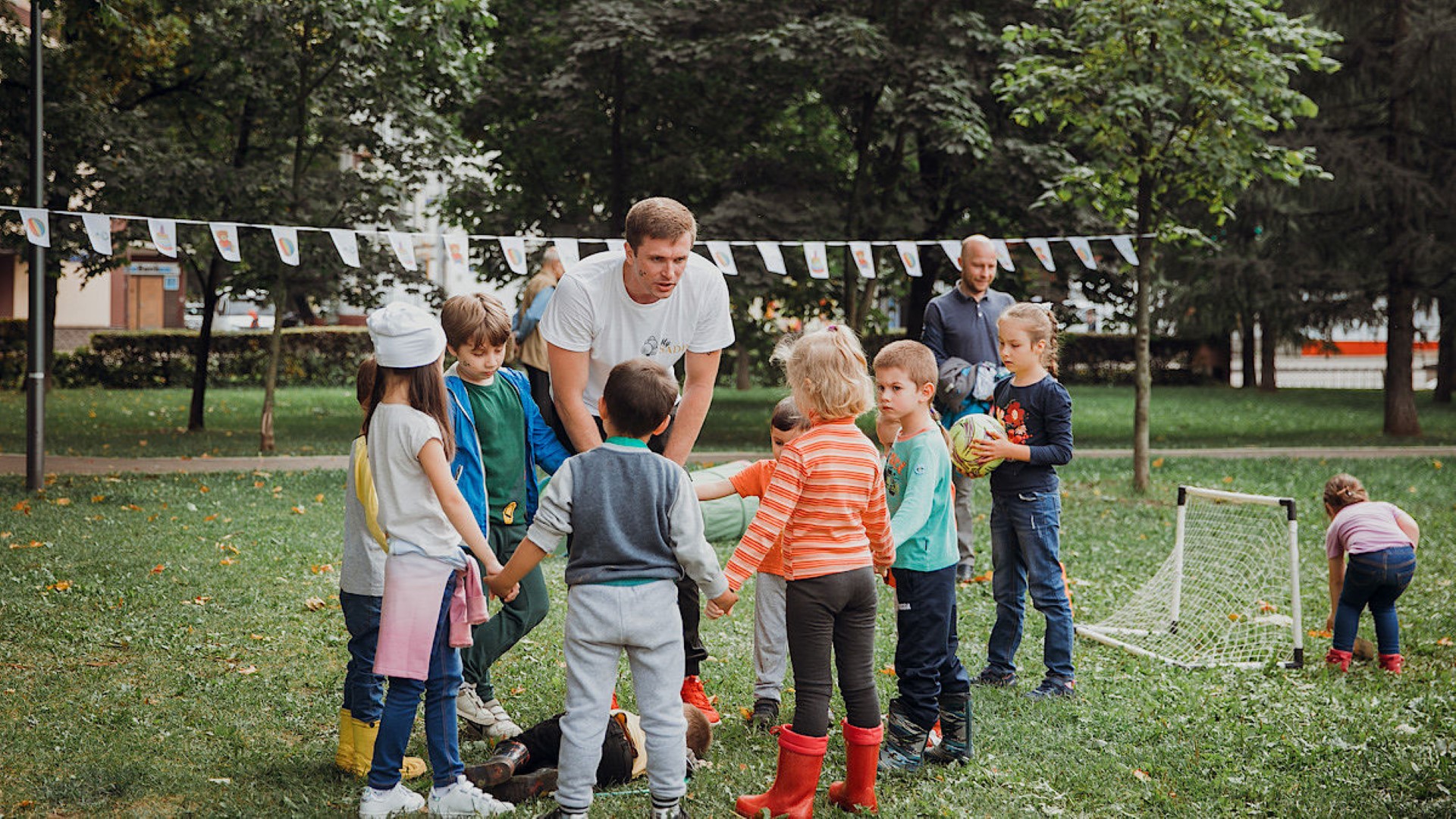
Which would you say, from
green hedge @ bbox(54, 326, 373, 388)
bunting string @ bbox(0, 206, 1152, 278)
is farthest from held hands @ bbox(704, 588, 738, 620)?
green hedge @ bbox(54, 326, 373, 388)

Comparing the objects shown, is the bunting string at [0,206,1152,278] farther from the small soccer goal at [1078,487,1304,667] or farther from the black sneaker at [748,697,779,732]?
the black sneaker at [748,697,779,732]

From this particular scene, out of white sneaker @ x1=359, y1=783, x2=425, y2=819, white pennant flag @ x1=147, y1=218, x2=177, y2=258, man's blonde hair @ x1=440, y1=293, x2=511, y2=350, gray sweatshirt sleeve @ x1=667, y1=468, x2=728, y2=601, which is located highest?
white pennant flag @ x1=147, y1=218, x2=177, y2=258

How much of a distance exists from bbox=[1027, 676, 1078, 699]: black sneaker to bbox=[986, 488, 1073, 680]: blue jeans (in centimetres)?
2

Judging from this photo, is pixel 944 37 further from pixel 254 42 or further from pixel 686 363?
pixel 686 363

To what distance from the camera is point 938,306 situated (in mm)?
7211

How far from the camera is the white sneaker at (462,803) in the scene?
374 centimetres

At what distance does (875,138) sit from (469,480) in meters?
13.8

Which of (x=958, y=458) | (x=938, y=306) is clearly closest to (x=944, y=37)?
(x=938, y=306)

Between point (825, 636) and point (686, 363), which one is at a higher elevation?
point (686, 363)

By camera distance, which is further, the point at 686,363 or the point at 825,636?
the point at 686,363

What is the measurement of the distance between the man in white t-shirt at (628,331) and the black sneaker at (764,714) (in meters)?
0.77

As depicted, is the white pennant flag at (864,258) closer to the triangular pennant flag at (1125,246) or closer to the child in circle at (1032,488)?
the triangular pennant flag at (1125,246)

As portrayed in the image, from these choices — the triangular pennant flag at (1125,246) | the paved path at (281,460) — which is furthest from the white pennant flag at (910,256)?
the paved path at (281,460)

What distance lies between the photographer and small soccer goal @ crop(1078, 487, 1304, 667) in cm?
590
